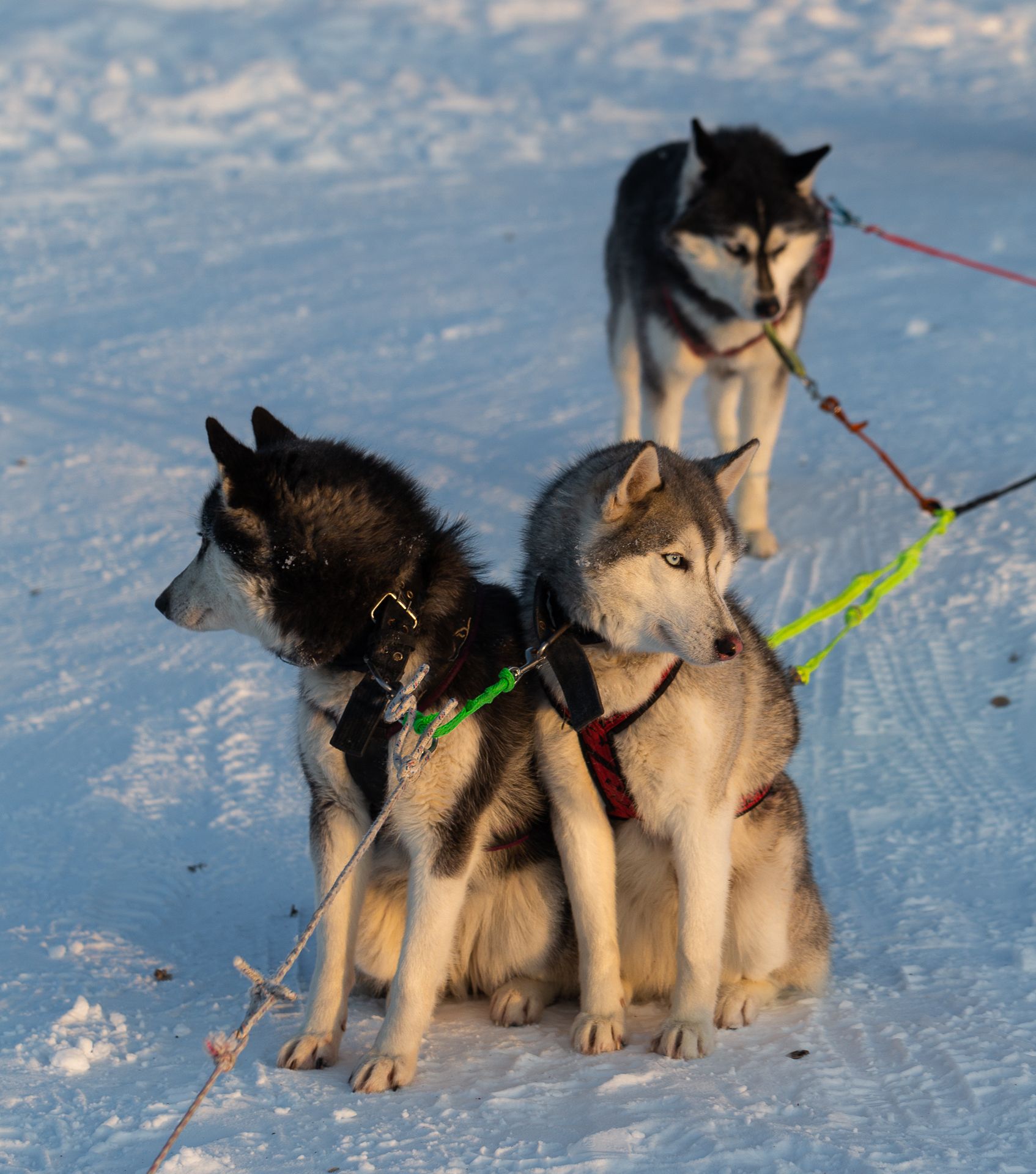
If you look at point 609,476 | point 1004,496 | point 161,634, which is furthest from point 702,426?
point 609,476

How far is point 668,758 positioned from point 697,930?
1.28ft

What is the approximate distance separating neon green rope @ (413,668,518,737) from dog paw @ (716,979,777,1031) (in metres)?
0.96

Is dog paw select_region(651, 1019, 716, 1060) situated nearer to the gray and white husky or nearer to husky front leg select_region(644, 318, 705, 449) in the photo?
the gray and white husky

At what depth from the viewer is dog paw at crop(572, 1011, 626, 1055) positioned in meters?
2.79

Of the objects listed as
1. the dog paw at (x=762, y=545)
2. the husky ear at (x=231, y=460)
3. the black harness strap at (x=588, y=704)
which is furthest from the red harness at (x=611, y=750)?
the dog paw at (x=762, y=545)

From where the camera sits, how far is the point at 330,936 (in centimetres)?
279

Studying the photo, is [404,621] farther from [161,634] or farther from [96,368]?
[96,368]

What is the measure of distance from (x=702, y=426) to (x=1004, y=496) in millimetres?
1900

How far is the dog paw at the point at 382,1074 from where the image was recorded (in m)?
2.62

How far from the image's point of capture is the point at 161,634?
5285 mm

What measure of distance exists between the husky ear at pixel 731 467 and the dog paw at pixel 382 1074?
142cm

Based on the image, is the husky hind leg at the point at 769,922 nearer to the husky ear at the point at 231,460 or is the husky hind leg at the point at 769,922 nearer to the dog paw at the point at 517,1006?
the dog paw at the point at 517,1006

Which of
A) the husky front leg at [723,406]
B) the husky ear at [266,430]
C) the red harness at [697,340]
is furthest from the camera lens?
the husky front leg at [723,406]

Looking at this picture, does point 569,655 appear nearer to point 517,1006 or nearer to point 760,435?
point 517,1006
